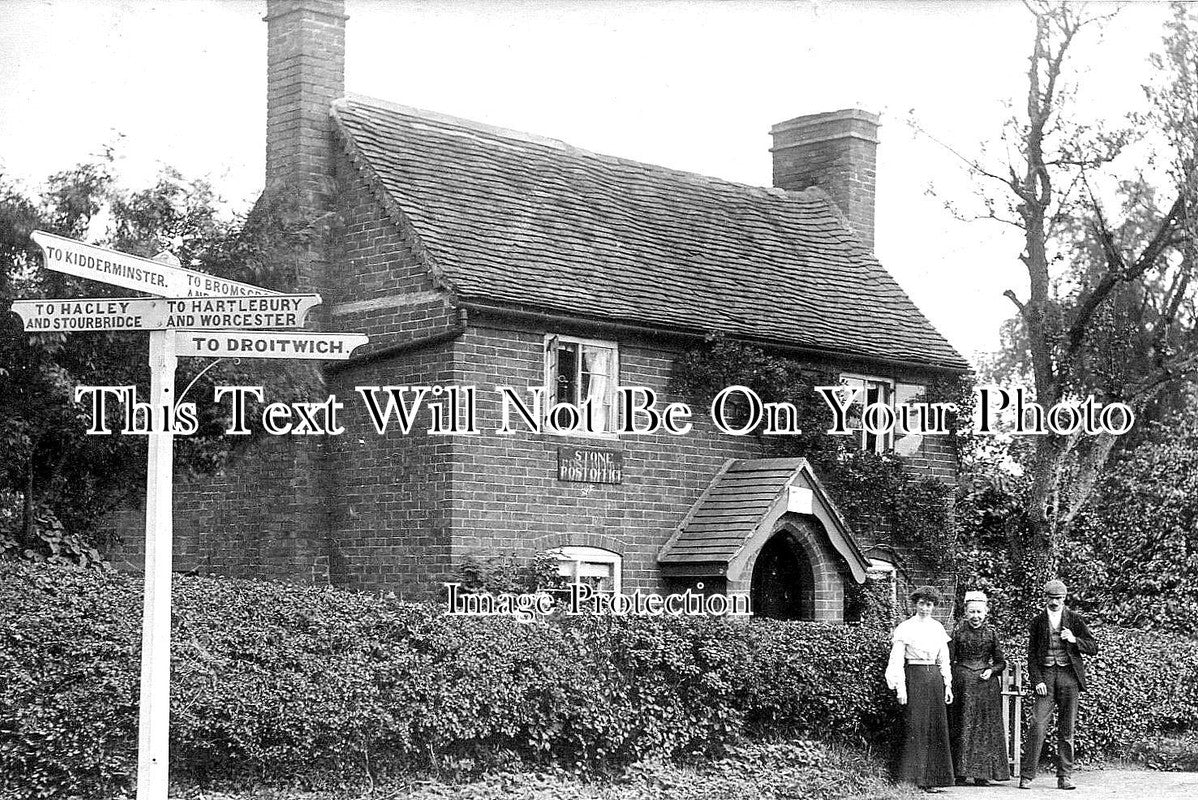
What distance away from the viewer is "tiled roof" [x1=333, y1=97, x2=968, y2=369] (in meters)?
20.2

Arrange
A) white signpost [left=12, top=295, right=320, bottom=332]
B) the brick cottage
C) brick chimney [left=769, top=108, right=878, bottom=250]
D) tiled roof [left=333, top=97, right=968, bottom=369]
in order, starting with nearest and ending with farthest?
1. white signpost [left=12, top=295, right=320, bottom=332]
2. the brick cottage
3. tiled roof [left=333, top=97, right=968, bottom=369]
4. brick chimney [left=769, top=108, right=878, bottom=250]

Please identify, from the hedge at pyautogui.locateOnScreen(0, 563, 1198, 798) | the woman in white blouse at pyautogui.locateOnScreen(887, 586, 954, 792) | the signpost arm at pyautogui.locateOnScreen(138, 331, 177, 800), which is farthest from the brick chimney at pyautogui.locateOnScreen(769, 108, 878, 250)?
the signpost arm at pyautogui.locateOnScreen(138, 331, 177, 800)

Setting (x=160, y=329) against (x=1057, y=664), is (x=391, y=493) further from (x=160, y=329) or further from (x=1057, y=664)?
(x=160, y=329)

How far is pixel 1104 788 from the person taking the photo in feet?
50.6

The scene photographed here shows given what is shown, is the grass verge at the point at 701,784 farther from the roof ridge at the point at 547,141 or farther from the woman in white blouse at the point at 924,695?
the roof ridge at the point at 547,141

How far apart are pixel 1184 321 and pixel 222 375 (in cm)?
2955

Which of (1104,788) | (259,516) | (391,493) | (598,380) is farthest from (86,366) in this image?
(1104,788)

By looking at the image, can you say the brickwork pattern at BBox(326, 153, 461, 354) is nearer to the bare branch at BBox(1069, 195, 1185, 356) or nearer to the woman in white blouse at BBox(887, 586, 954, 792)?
the woman in white blouse at BBox(887, 586, 954, 792)

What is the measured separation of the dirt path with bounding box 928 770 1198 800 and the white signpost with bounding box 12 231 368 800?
7851 millimetres

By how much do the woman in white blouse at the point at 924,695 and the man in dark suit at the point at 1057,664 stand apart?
3.93 feet

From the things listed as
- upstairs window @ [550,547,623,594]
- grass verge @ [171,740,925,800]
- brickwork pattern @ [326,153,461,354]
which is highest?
brickwork pattern @ [326,153,461,354]

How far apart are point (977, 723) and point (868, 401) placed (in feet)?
30.7

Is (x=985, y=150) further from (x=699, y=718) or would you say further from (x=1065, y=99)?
(x=699, y=718)

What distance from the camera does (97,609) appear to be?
12023 millimetres
